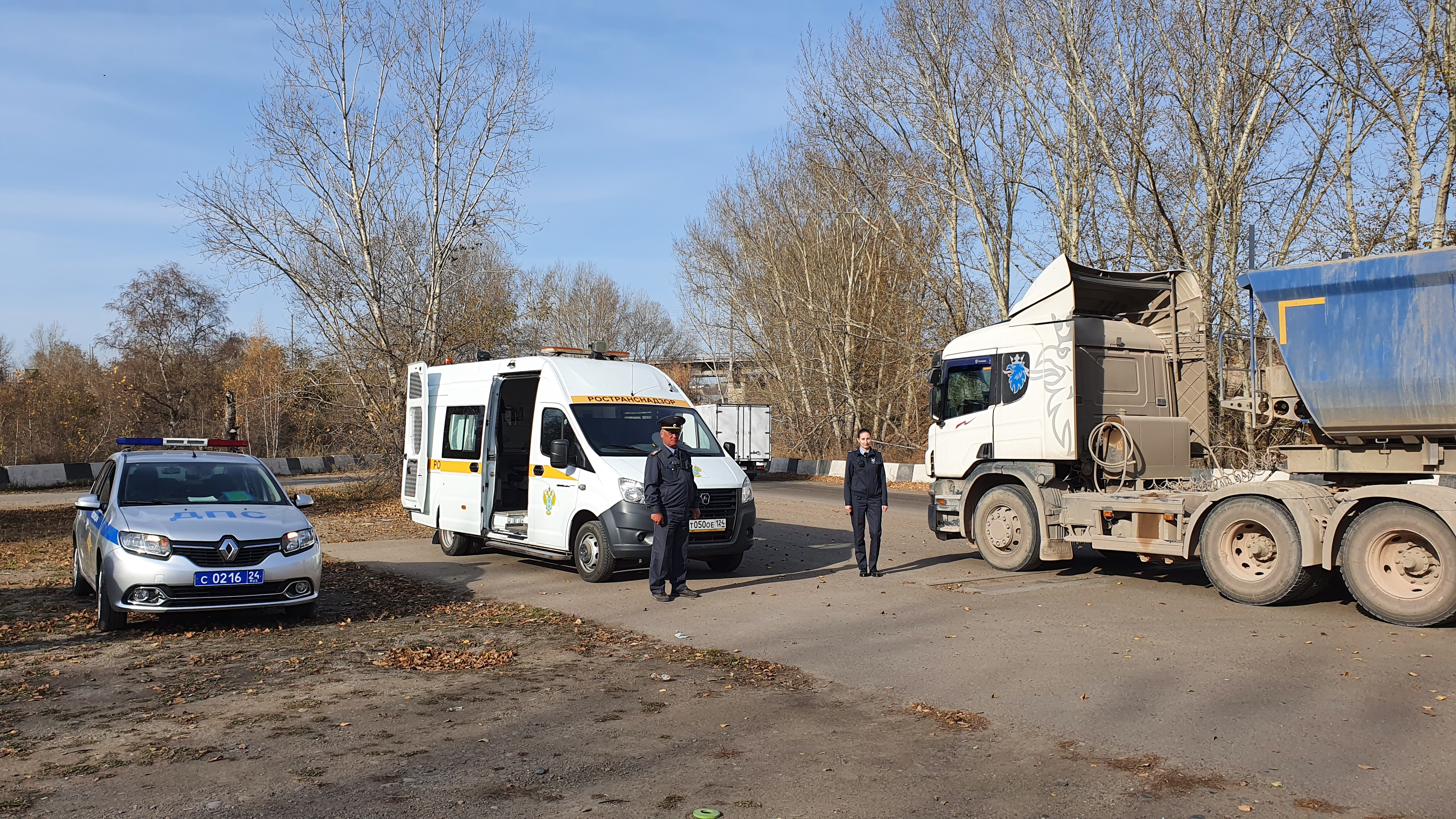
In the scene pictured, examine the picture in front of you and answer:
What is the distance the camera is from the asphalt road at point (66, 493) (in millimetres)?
23047

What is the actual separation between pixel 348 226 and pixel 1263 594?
65.1 ft

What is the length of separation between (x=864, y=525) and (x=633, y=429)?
294 cm

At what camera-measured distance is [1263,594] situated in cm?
938

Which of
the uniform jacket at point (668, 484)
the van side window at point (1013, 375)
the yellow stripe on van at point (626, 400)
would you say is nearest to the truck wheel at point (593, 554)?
the uniform jacket at point (668, 484)

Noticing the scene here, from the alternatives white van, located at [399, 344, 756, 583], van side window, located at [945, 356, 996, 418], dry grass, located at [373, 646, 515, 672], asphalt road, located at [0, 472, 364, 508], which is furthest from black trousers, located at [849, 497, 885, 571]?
asphalt road, located at [0, 472, 364, 508]

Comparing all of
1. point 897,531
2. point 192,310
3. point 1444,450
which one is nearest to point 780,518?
point 897,531

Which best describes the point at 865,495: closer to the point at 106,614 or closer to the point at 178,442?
the point at 178,442

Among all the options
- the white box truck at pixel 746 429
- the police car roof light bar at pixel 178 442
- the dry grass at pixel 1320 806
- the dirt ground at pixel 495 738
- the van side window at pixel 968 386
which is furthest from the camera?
the white box truck at pixel 746 429

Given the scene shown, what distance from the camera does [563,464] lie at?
11.8 metres

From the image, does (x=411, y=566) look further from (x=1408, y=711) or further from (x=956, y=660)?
(x=1408, y=711)

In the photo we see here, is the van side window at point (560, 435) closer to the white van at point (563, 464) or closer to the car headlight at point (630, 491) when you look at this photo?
the white van at point (563, 464)

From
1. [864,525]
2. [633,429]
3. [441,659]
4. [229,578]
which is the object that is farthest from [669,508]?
[229,578]

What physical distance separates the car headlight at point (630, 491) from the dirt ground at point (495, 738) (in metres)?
2.44

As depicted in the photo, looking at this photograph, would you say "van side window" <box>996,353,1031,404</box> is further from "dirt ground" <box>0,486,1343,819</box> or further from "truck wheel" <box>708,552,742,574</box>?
"dirt ground" <box>0,486,1343,819</box>
